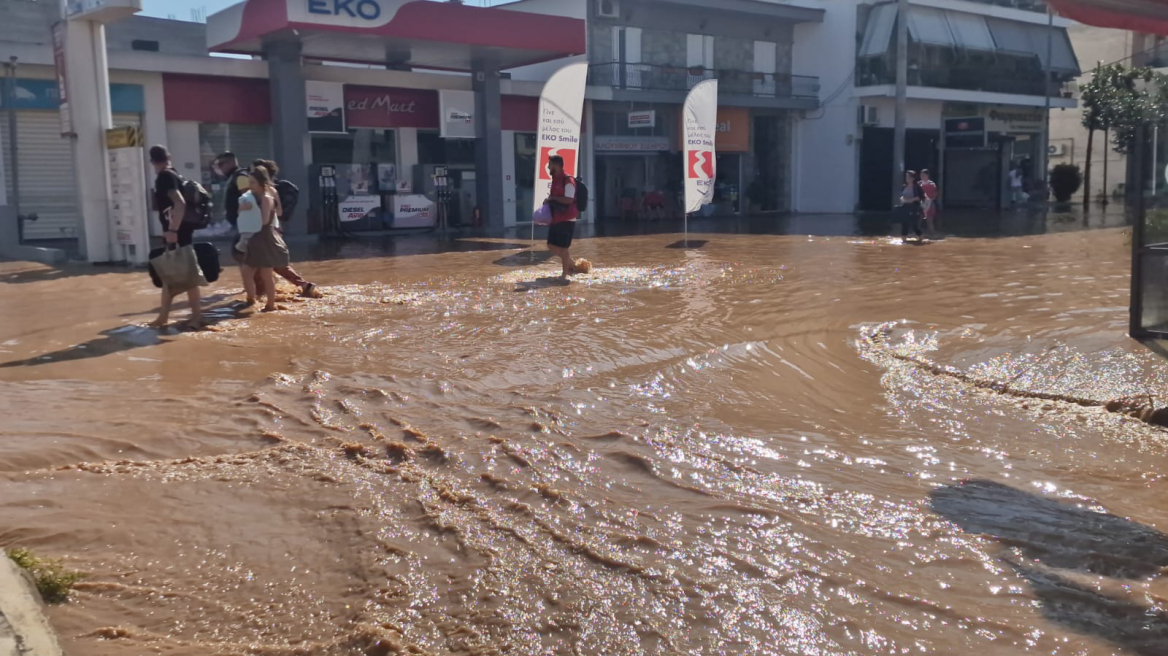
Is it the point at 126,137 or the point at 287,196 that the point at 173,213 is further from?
the point at 126,137

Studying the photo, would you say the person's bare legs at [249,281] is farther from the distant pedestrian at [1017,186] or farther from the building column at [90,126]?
the distant pedestrian at [1017,186]

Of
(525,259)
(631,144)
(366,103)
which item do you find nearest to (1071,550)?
(525,259)

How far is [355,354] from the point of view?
8.39 meters

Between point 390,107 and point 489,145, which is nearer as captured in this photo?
point 390,107

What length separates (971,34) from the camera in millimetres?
38156

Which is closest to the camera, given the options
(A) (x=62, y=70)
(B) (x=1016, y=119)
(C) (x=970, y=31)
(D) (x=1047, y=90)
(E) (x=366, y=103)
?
(A) (x=62, y=70)

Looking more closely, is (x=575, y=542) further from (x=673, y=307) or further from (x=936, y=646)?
(x=673, y=307)

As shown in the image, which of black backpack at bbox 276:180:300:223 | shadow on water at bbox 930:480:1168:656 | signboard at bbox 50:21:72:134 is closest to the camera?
shadow on water at bbox 930:480:1168:656

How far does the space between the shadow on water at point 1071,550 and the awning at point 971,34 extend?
32312 millimetres

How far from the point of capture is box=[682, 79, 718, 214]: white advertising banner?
19891mm

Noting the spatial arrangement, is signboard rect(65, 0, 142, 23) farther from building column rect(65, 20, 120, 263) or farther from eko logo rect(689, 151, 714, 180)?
eko logo rect(689, 151, 714, 180)

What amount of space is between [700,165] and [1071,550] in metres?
16.5

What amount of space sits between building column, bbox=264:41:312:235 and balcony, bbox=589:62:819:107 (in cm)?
988

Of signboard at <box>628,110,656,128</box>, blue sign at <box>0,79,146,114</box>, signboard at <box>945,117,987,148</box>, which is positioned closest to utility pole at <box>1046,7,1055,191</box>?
signboard at <box>945,117,987,148</box>
